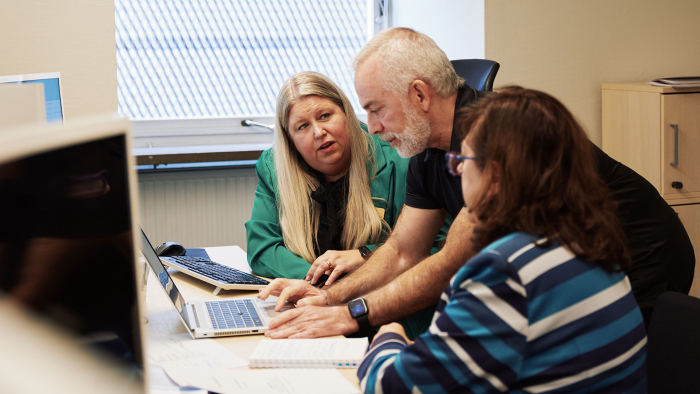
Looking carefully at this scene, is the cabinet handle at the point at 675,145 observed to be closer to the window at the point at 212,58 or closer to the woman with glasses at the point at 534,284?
the window at the point at 212,58

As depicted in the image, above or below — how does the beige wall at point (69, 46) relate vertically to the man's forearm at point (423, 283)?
above

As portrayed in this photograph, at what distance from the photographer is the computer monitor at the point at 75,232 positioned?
15.7 inches

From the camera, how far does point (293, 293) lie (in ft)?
5.06

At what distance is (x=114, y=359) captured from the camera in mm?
503

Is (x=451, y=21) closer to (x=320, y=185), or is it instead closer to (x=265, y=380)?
(x=320, y=185)

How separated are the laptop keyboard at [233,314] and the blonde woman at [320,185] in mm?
346

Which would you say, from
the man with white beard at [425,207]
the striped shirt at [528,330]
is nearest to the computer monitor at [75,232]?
A: the striped shirt at [528,330]

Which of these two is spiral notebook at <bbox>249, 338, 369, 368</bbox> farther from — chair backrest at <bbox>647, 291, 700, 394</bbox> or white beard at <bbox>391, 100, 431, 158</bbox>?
white beard at <bbox>391, 100, 431, 158</bbox>

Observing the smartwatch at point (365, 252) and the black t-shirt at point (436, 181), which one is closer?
the black t-shirt at point (436, 181)

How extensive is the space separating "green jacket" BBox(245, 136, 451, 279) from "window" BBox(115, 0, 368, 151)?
1.47 meters

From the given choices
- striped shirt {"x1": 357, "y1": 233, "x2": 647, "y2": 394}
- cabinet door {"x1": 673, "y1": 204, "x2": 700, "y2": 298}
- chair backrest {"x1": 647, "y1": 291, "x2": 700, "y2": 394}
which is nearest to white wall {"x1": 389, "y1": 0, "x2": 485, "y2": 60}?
cabinet door {"x1": 673, "y1": 204, "x2": 700, "y2": 298}

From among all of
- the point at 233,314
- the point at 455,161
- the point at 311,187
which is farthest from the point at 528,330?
the point at 311,187

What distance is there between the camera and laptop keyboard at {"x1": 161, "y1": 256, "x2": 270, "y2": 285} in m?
1.71

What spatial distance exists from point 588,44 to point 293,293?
8.43ft
